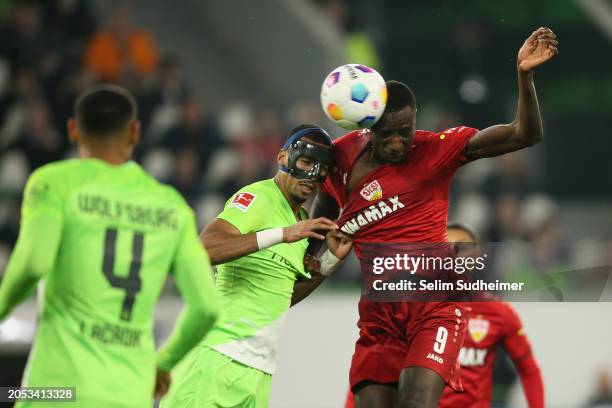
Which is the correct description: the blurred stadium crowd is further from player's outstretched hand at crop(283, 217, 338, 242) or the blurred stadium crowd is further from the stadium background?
player's outstretched hand at crop(283, 217, 338, 242)

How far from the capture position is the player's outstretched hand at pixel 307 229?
5992mm

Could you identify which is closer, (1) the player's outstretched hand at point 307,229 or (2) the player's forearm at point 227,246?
(1) the player's outstretched hand at point 307,229

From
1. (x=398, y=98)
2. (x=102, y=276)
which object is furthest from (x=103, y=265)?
(x=398, y=98)

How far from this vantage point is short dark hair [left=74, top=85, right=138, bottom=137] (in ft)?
15.3

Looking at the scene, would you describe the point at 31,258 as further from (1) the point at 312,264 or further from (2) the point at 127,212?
(1) the point at 312,264

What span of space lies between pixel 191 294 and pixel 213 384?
180 centimetres

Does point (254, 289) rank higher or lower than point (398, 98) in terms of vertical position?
lower

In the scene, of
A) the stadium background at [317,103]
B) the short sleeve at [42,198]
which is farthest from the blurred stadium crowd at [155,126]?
the short sleeve at [42,198]

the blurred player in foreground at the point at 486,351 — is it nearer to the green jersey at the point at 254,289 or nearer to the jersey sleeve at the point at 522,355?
the jersey sleeve at the point at 522,355

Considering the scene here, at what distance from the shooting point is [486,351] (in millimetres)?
8094

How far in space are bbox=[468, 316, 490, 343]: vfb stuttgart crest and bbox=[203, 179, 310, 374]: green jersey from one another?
1977mm

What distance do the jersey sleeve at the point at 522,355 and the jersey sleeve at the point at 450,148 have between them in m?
1.97

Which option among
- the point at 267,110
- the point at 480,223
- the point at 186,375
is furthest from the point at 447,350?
the point at 267,110

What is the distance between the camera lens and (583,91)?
1727cm
